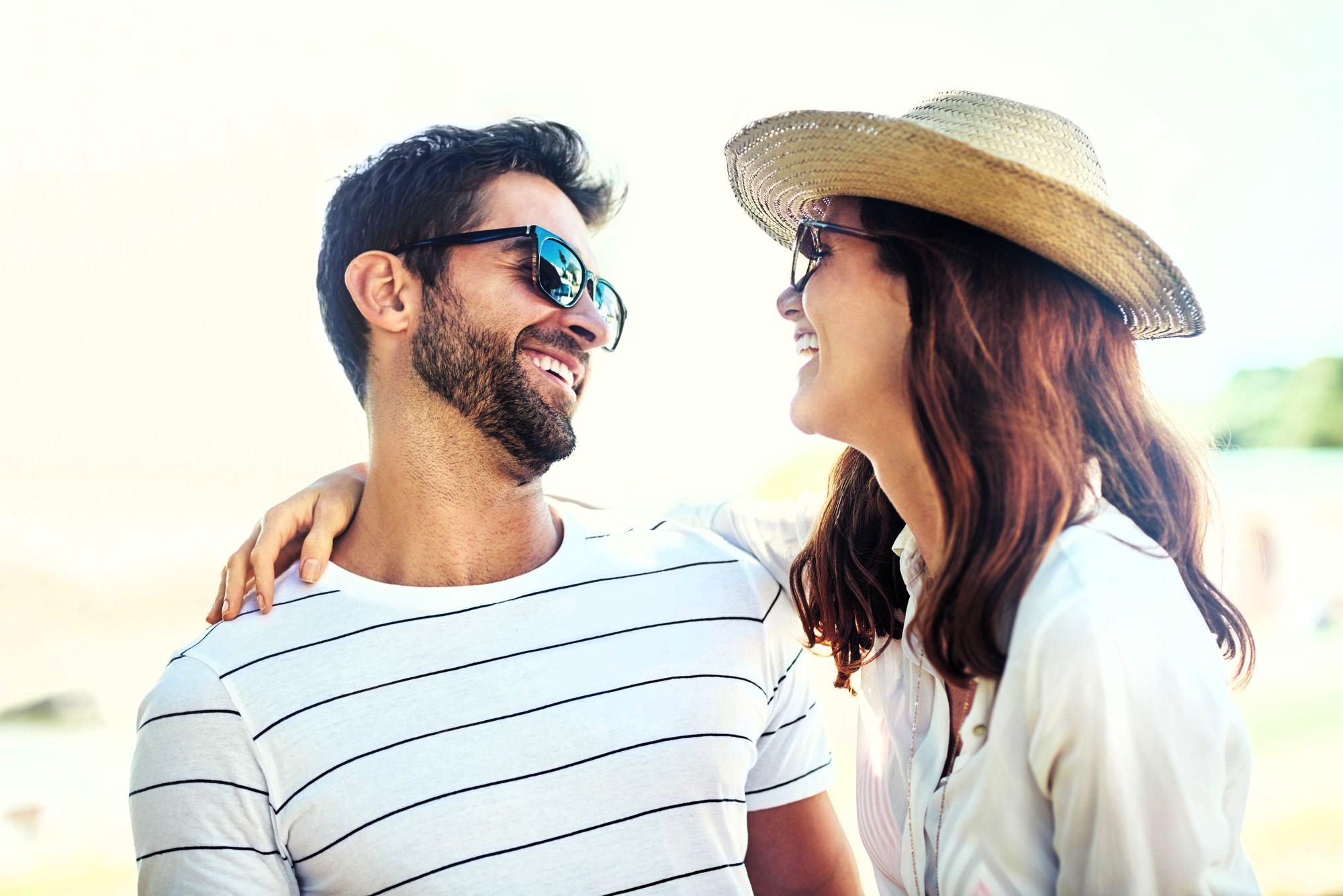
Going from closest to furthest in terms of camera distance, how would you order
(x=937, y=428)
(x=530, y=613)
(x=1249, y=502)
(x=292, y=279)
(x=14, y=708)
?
(x=937, y=428)
(x=530, y=613)
(x=14, y=708)
(x=292, y=279)
(x=1249, y=502)

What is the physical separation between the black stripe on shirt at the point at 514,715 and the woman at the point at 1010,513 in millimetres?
313

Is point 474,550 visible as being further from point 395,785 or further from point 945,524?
point 945,524

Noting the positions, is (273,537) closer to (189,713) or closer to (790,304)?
(189,713)

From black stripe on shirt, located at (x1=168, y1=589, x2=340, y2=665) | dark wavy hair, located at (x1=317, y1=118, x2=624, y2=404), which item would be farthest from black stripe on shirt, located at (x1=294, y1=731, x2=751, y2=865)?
dark wavy hair, located at (x1=317, y1=118, x2=624, y2=404)

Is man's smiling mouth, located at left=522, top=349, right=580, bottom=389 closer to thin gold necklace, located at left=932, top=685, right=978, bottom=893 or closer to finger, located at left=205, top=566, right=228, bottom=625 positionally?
finger, located at left=205, top=566, right=228, bottom=625

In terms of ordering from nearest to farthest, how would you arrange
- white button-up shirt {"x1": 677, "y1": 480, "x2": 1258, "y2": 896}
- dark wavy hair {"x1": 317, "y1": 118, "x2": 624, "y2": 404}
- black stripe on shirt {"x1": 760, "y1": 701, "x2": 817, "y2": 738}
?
1. white button-up shirt {"x1": 677, "y1": 480, "x2": 1258, "y2": 896}
2. black stripe on shirt {"x1": 760, "y1": 701, "x2": 817, "y2": 738}
3. dark wavy hair {"x1": 317, "y1": 118, "x2": 624, "y2": 404}

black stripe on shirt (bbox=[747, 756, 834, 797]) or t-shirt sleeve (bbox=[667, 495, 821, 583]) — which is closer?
black stripe on shirt (bbox=[747, 756, 834, 797])

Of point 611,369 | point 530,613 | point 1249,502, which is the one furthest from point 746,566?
point 1249,502

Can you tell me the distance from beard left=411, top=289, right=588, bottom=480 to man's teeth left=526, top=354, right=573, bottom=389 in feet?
0.15

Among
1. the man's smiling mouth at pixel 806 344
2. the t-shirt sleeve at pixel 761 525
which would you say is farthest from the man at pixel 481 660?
the man's smiling mouth at pixel 806 344

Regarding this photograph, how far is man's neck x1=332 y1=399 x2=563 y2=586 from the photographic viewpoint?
197cm

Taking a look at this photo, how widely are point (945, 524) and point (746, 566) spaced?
69 centimetres

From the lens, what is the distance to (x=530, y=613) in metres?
1.89

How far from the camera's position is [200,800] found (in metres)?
1.58
